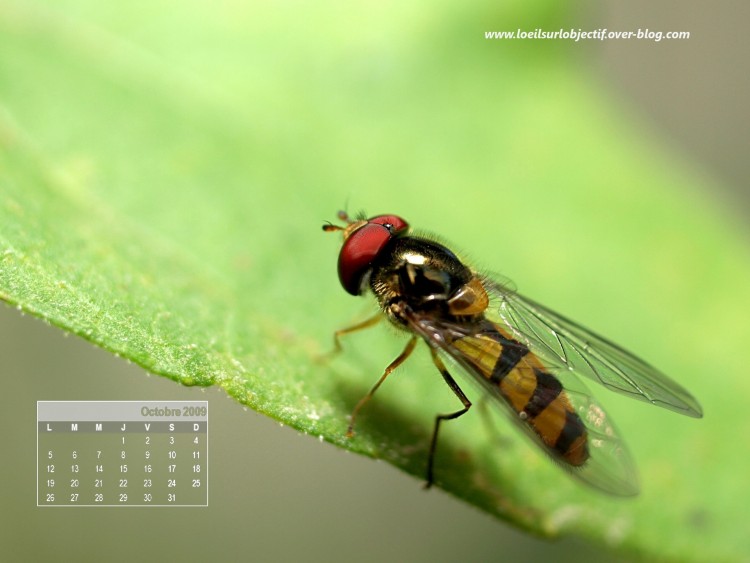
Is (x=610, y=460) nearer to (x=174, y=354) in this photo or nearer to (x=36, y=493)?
(x=174, y=354)

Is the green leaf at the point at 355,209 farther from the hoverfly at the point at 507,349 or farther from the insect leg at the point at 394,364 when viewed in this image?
the hoverfly at the point at 507,349

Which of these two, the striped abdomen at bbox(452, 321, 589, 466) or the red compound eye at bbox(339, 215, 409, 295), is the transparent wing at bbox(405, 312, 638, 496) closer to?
the striped abdomen at bbox(452, 321, 589, 466)

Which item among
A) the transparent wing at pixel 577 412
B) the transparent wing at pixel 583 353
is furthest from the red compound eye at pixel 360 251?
the transparent wing at pixel 583 353

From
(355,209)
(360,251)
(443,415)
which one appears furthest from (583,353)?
(355,209)

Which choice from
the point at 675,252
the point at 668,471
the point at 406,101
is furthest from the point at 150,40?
the point at 668,471
